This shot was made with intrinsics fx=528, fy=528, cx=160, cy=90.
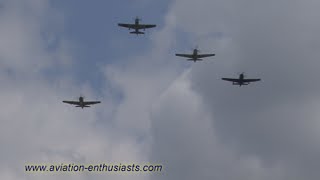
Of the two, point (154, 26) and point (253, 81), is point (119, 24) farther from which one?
point (253, 81)

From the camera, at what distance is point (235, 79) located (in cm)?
17338

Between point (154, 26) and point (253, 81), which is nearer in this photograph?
point (253, 81)

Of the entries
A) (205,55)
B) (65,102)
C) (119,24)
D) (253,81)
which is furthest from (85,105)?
(253,81)

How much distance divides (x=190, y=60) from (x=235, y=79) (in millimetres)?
16124

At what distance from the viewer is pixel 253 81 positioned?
175 meters

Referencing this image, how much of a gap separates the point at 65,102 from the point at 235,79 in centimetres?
5752

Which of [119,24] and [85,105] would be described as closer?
[85,105]

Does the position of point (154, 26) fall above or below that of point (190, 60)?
above

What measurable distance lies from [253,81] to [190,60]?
73.3ft

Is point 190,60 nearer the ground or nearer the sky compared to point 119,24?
nearer the ground

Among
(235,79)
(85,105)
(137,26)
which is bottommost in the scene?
(85,105)

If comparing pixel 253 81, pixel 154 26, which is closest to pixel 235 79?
pixel 253 81

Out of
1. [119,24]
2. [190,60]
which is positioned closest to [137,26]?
[119,24]

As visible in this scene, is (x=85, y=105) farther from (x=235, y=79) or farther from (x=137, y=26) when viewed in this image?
(x=235, y=79)
